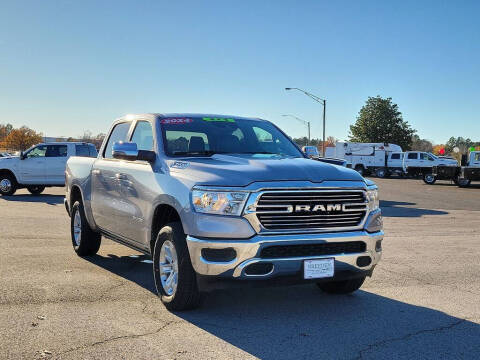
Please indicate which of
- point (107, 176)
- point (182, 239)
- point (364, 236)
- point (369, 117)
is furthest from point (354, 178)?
point (369, 117)

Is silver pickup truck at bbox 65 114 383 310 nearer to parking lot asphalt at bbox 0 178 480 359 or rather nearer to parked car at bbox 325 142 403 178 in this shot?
parking lot asphalt at bbox 0 178 480 359

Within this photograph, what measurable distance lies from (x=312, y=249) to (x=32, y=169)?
18393mm

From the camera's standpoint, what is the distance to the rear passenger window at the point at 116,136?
275 inches

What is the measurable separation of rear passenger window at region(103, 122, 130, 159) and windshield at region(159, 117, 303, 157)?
104cm

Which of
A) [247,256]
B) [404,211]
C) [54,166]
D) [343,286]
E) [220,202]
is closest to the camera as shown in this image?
[247,256]

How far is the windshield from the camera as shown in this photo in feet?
19.3

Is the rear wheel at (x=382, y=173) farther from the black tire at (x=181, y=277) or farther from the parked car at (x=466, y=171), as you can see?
the black tire at (x=181, y=277)

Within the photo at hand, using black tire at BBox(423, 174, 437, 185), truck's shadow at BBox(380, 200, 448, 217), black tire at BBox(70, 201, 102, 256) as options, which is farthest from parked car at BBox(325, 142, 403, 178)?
black tire at BBox(70, 201, 102, 256)

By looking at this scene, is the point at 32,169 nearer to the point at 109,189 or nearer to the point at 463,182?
the point at 109,189

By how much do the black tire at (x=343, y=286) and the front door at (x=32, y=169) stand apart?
1723 centimetres

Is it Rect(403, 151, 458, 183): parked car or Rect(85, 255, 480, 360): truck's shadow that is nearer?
Rect(85, 255, 480, 360): truck's shadow

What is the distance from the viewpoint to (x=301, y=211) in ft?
15.4

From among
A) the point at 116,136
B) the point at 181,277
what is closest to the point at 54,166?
the point at 116,136

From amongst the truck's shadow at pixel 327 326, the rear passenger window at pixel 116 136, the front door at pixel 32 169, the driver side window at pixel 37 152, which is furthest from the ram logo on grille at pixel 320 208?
the driver side window at pixel 37 152
